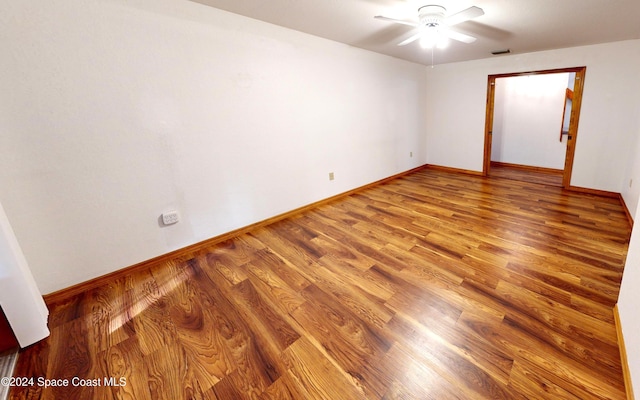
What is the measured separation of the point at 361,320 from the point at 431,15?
104 inches

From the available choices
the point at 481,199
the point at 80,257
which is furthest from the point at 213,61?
the point at 481,199

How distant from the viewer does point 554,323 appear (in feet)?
5.27

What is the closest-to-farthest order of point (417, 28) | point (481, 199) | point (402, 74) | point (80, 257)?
point (80, 257) → point (417, 28) → point (481, 199) → point (402, 74)

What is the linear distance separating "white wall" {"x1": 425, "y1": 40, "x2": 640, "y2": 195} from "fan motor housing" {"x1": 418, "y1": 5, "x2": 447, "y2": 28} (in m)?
2.89

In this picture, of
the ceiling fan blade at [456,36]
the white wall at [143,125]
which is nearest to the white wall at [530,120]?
the ceiling fan blade at [456,36]

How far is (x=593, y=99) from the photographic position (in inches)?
147

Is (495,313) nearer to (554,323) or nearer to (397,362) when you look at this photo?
(554,323)

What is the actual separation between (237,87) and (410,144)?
3770mm

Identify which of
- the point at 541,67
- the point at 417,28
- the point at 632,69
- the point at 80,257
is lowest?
the point at 80,257

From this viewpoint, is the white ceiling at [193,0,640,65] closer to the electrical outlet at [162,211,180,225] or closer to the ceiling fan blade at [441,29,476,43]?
the ceiling fan blade at [441,29,476,43]

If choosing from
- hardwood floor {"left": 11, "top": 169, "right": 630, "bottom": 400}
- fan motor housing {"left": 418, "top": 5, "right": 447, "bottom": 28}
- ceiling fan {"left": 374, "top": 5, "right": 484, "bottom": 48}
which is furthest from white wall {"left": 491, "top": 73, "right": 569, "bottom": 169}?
fan motor housing {"left": 418, "top": 5, "right": 447, "bottom": 28}

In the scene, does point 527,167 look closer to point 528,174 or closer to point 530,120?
point 528,174

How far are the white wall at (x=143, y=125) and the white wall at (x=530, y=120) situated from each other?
13.9 ft

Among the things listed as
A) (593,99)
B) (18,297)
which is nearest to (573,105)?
(593,99)
